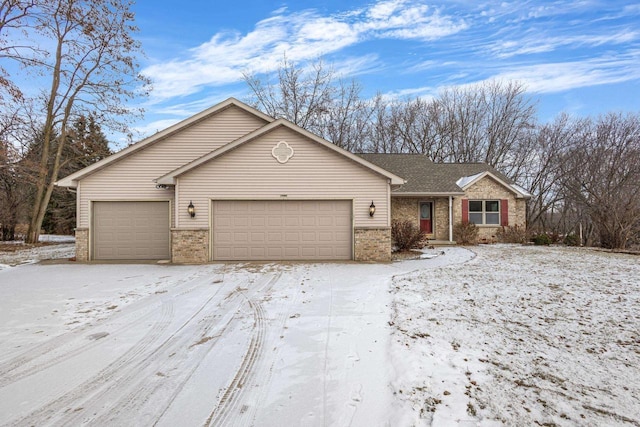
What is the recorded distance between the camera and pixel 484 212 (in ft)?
57.9

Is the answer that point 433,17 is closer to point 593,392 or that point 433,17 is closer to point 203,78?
point 203,78

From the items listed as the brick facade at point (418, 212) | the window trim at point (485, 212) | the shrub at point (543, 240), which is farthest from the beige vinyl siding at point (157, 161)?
the shrub at point (543, 240)

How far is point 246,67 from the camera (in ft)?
80.0

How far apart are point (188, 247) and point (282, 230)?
3.00m

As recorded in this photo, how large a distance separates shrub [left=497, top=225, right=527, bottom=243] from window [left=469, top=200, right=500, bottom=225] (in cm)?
55

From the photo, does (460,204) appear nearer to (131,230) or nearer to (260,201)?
(260,201)

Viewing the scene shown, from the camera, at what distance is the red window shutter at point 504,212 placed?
1756 centimetres

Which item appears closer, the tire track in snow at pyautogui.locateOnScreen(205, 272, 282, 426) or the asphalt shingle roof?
the tire track in snow at pyautogui.locateOnScreen(205, 272, 282, 426)

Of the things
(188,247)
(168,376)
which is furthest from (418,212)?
(168,376)

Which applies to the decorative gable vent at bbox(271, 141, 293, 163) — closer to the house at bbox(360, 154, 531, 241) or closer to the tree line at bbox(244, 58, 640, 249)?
the house at bbox(360, 154, 531, 241)

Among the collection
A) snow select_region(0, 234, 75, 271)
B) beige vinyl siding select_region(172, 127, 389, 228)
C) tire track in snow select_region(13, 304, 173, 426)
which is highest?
beige vinyl siding select_region(172, 127, 389, 228)

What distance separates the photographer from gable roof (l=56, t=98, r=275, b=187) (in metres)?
11.5

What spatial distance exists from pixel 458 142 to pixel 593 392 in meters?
29.0

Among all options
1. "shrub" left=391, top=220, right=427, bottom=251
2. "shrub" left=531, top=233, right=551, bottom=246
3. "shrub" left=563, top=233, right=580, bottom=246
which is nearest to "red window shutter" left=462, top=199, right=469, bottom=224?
"shrub" left=531, top=233, right=551, bottom=246
